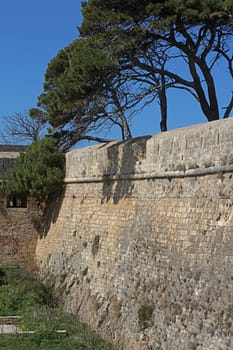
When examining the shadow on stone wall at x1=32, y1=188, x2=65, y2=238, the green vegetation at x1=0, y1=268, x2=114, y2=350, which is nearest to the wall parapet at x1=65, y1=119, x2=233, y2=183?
the shadow on stone wall at x1=32, y1=188, x2=65, y2=238

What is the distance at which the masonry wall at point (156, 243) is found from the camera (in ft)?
28.5

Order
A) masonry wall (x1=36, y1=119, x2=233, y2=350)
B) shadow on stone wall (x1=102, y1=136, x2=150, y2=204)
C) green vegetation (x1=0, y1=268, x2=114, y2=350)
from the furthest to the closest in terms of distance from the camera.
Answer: shadow on stone wall (x1=102, y1=136, x2=150, y2=204) < green vegetation (x1=0, y1=268, x2=114, y2=350) < masonry wall (x1=36, y1=119, x2=233, y2=350)

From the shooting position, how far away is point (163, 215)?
10766mm

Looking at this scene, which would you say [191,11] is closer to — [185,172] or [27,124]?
A: [185,172]

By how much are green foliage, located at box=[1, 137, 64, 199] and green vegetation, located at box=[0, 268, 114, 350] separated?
2.32 metres

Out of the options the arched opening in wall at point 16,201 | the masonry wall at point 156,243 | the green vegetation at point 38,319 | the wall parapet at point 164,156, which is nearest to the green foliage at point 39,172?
the arched opening in wall at point 16,201

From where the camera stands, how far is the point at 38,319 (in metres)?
11.8

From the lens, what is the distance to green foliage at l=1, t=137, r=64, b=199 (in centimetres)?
1675

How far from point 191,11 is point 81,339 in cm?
659

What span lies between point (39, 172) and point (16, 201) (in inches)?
76.6

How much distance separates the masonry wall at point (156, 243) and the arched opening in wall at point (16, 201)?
3.10 meters

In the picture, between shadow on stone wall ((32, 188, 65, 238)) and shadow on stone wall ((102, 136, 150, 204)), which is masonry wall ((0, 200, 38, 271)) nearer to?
shadow on stone wall ((32, 188, 65, 238))

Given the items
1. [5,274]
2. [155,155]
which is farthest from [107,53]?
[5,274]

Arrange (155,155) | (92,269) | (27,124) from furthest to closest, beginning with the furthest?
(27,124)
(92,269)
(155,155)
